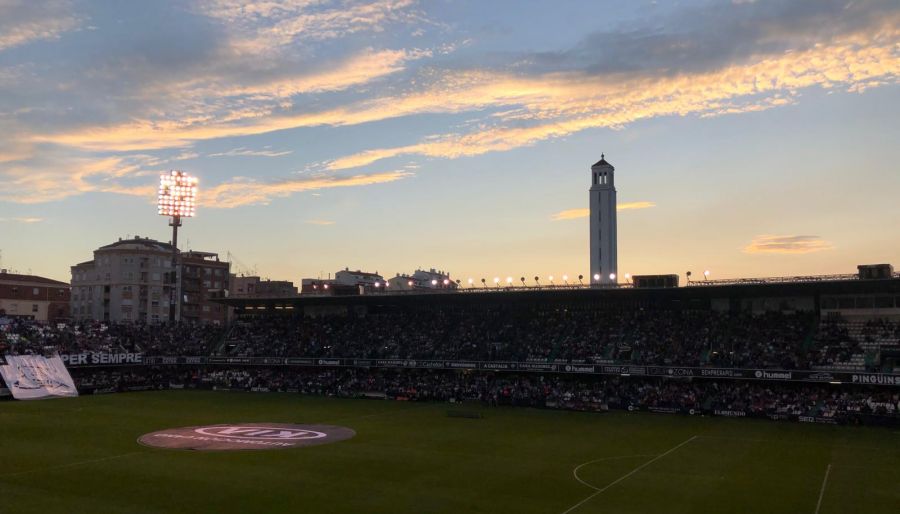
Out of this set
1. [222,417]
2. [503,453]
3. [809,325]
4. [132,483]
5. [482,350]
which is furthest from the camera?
[482,350]

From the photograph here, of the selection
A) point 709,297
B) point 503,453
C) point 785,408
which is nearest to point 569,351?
point 709,297

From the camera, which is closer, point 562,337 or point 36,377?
point 36,377

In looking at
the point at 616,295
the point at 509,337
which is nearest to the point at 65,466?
the point at 509,337

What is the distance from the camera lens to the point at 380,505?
91.1ft

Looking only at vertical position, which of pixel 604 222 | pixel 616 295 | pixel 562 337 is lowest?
pixel 562 337

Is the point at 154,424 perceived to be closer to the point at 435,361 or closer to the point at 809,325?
the point at 435,361

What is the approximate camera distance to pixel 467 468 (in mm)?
35281

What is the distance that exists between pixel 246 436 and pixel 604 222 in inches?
2234

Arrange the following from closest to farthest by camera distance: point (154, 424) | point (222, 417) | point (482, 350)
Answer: point (154, 424) → point (222, 417) → point (482, 350)

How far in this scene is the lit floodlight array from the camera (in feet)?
275

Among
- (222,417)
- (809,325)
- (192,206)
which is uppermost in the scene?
(192,206)

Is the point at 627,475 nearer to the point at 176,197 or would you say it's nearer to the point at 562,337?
the point at 562,337

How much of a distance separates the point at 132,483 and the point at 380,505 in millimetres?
11950

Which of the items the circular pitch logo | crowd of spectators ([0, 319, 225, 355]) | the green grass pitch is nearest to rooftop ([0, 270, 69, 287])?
crowd of spectators ([0, 319, 225, 355])
